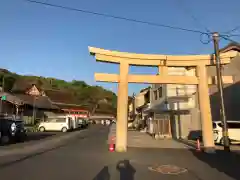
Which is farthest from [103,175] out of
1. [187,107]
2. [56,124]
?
[56,124]

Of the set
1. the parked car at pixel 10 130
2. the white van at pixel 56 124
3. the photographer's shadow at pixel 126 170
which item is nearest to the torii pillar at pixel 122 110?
the photographer's shadow at pixel 126 170

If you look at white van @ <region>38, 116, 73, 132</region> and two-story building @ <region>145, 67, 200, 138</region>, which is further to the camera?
white van @ <region>38, 116, 73, 132</region>

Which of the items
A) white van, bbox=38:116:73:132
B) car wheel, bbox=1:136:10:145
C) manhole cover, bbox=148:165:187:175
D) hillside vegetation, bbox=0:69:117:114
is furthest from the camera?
hillside vegetation, bbox=0:69:117:114

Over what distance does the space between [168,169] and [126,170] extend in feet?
5.12

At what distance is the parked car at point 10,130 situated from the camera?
2054 cm

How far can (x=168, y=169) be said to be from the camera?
11062mm

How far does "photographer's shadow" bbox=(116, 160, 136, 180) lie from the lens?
9203mm

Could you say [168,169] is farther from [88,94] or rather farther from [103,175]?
[88,94]

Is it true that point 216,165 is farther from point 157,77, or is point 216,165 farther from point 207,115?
point 157,77

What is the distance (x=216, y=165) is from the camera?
12.2m

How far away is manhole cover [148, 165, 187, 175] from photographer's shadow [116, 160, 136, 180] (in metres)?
0.78

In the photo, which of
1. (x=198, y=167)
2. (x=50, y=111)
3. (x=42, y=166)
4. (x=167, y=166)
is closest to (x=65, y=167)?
(x=42, y=166)

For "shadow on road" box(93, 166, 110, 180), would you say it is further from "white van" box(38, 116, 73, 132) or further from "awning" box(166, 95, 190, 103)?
"white van" box(38, 116, 73, 132)

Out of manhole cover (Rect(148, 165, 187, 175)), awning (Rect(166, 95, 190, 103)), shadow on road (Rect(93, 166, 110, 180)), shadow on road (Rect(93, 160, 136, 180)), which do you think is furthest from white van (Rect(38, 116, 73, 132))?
shadow on road (Rect(93, 166, 110, 180))
